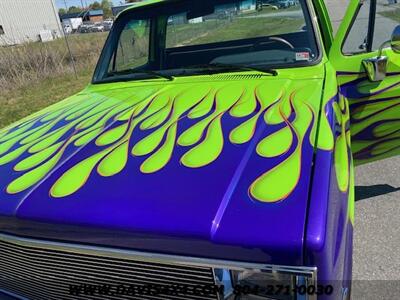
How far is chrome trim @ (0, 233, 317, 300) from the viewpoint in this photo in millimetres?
1098

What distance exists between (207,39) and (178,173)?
212cm

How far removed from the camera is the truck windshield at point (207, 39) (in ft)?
8.50

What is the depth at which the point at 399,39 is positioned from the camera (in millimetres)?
2363

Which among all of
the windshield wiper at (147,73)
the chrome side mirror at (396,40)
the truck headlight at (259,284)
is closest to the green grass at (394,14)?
the chrome side mirror at (396,40)

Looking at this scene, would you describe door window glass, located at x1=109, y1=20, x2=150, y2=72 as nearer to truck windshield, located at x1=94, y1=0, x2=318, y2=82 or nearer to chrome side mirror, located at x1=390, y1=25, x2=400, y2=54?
truck windshield, located at x1=94, y1=0, x2=318, y2=82

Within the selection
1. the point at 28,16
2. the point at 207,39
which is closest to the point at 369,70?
the point at 207,39

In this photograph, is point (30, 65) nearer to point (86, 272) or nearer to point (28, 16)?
point (86, 272)

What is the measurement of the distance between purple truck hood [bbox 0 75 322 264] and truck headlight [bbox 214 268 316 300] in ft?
0.23

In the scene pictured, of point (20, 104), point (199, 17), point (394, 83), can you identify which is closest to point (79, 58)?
point (20, 104)

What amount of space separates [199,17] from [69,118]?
130cm

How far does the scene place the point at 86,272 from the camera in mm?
1401

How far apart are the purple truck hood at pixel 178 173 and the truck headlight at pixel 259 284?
0.23 feet

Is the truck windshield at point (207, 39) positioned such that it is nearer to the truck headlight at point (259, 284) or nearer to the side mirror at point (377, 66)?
the side mirror at point (377, 66)

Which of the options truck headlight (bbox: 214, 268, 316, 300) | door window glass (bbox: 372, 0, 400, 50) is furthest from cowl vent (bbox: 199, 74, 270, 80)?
truck headlight (bbox: 214, 268, 316, 300)
